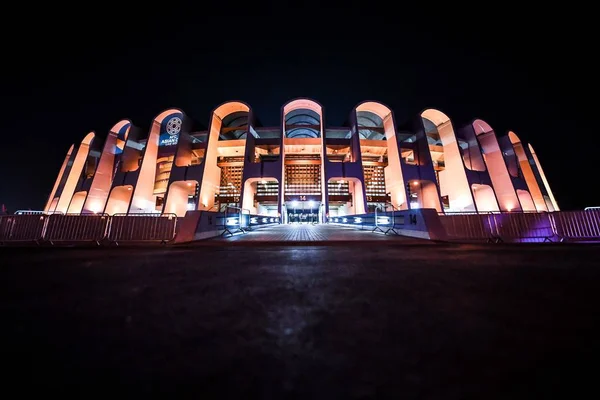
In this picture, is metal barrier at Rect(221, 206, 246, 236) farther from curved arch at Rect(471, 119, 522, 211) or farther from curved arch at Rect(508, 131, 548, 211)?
curved arch at Rect(508, 131, 548, 211)

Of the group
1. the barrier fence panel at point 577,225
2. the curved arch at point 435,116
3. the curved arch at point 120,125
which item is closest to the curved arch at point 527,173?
the curved arch at point 435,116

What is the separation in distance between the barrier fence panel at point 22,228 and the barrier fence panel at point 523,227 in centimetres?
1666

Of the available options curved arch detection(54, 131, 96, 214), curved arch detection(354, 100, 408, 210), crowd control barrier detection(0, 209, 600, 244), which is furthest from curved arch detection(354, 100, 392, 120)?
curved arch detection(54, 131, 96, 214)

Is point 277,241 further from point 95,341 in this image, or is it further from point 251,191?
point 251,191

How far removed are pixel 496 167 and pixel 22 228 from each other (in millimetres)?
36784

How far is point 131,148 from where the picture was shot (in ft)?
79.7

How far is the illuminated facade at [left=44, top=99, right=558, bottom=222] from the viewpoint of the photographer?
2150 cm

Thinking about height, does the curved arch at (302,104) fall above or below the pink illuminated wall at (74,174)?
above

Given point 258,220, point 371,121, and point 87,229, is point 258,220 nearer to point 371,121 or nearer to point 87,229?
point 87,229

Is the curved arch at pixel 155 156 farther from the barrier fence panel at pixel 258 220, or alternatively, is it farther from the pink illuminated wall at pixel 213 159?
the barrier fence panel at pixel 258 220

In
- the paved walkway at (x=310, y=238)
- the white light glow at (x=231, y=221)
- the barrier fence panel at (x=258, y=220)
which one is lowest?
the paved walkway at (x=310, y=238)

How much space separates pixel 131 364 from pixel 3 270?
472cm

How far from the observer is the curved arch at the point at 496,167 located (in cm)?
2219

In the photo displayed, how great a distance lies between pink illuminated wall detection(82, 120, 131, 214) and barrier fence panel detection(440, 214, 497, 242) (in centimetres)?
3174
